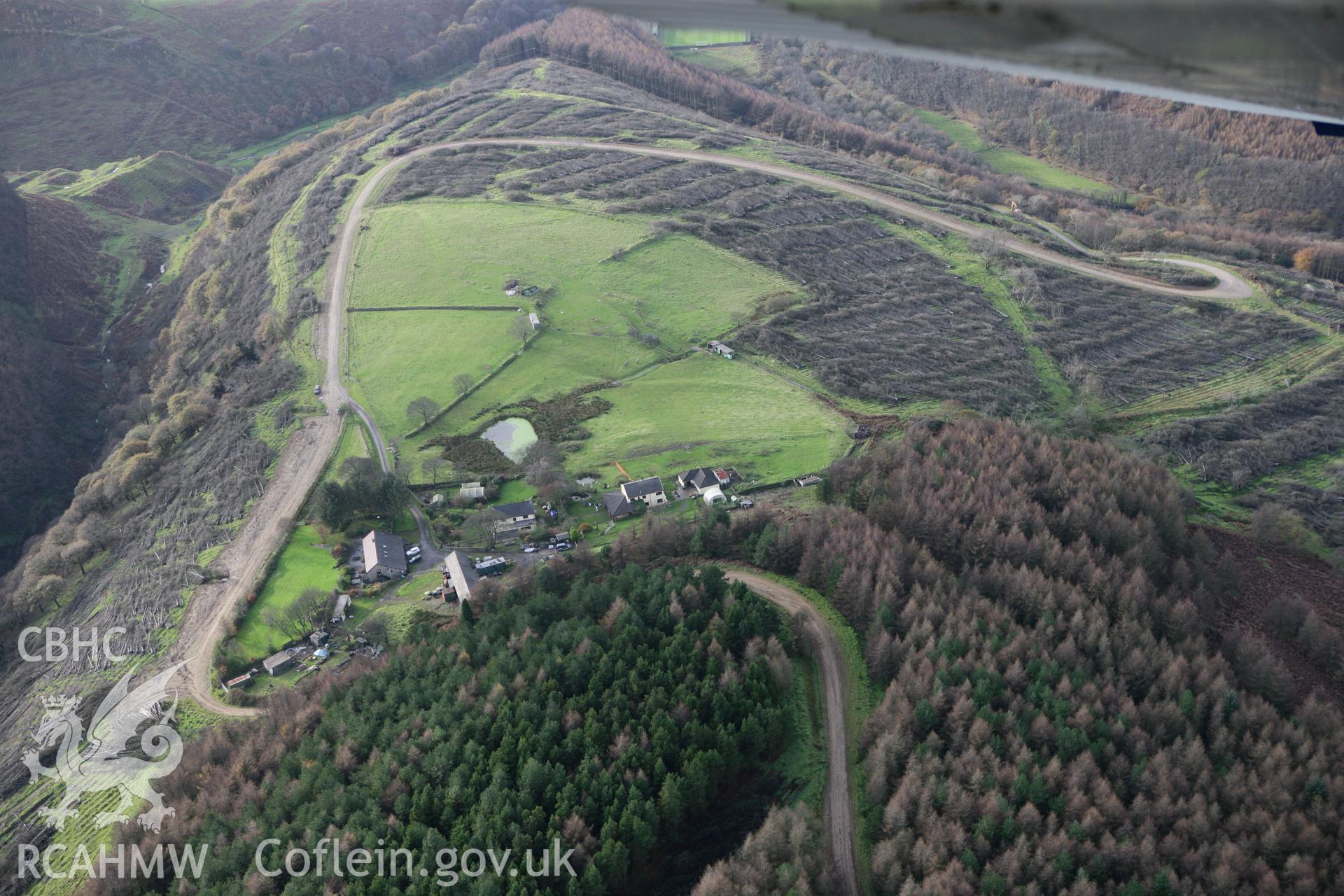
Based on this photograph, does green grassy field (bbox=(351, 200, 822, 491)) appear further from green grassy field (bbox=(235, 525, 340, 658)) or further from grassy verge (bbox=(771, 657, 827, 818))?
grassy verge (bbox=(771, 657, 827, 818))

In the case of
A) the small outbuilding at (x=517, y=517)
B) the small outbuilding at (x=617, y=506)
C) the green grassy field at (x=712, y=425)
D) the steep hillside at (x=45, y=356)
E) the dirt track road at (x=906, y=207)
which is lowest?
the steep hillside at (x=45, y=356)

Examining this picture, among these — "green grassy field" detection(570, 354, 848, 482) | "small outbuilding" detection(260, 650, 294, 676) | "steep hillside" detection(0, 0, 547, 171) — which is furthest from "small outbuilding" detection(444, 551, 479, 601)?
"steep hillside" detection(0, 0, 547, 171)

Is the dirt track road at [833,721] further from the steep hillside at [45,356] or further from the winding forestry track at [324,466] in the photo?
the steep hillside at [45,356]

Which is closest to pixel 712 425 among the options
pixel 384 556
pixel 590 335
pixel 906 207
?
pixel 590 335

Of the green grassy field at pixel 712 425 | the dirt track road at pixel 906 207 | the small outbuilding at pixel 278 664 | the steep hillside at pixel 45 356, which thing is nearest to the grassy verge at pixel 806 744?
the green grassy field at pixel 712 425

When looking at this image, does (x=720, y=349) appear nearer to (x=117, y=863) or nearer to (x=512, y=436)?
(x=512, y=436)

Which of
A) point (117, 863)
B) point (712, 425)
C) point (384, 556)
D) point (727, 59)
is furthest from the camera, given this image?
point (727, 59)

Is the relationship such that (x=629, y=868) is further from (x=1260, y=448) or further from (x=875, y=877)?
(x=1260, y=448)
